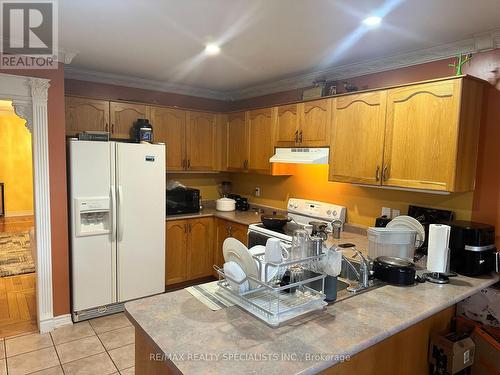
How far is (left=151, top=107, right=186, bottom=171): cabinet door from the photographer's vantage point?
3855 millimetres

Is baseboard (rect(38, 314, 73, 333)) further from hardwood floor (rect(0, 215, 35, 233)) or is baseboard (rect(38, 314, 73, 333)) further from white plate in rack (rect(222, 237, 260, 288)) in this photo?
hardwood floor (rect(0, 215, 35, 233))

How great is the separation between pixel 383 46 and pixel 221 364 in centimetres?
251

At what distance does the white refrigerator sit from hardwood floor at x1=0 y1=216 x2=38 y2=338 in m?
0.47

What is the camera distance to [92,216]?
124 inches

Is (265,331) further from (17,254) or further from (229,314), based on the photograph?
Answer: (17,254)

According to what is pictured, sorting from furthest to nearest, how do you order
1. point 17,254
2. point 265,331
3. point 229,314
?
point 17,254 < point 229,314 < point 265,331

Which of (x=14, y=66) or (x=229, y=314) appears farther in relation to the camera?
(x=14, y=66)

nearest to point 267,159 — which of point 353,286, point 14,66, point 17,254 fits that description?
point 353,286

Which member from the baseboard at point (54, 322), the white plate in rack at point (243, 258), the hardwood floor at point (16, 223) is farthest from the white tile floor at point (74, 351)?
the hardwood floor at point (16, 223)

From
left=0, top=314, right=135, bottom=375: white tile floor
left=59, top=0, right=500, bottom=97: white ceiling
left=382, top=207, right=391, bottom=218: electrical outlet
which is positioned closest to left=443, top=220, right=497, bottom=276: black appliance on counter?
left=382, top=207, right=391, bottom=218: electrical outlet

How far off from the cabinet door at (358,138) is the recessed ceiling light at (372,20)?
61cm

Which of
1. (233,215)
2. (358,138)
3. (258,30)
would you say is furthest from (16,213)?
(358,138)

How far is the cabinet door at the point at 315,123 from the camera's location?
10.1ft

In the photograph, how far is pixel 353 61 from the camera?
3.01 meters
